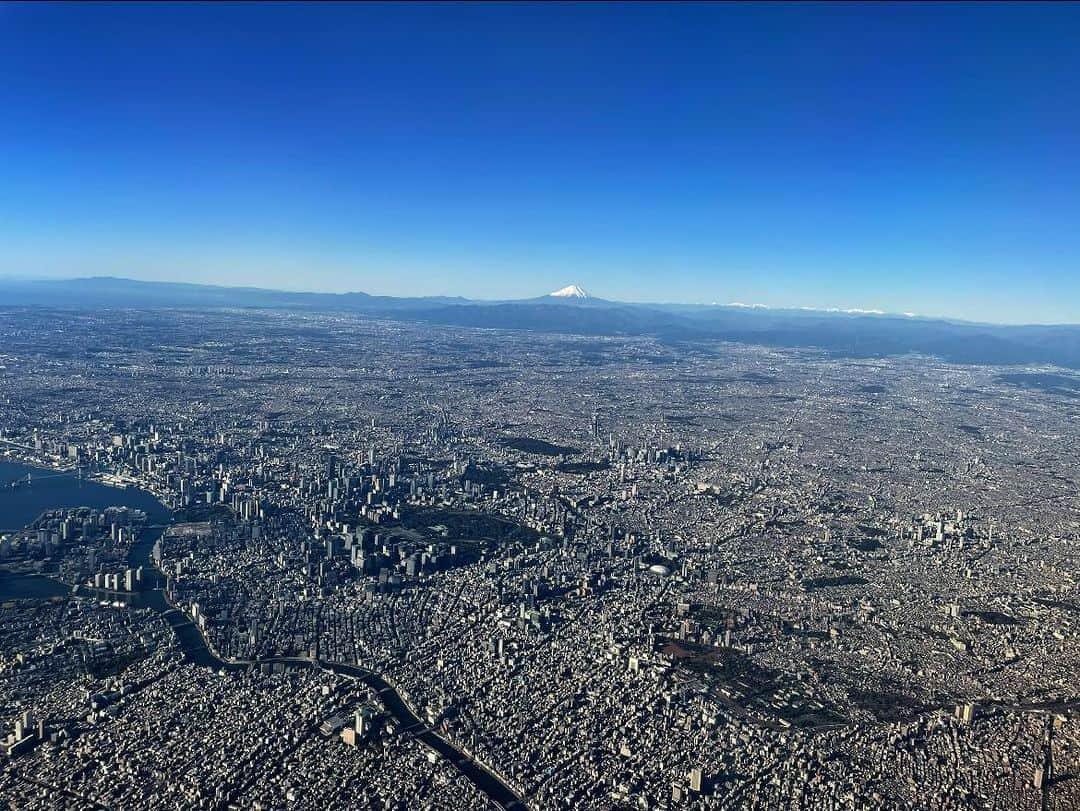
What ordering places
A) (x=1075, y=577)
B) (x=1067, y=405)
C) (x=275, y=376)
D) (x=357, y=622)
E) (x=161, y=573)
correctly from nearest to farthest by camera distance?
(x=357, y=622)
(x=161, y=573)
(x=1075, y=577)
(x=275, y=376)
(x=1067, y=405)

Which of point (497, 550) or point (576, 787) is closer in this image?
point (576, 787)

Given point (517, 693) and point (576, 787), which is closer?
point (576, 787)

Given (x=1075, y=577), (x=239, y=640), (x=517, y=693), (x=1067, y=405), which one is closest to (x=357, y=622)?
(x=239, y=640)

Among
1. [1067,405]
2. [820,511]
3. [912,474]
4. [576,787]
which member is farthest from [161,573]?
[1067,405]

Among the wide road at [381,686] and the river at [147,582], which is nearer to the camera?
the wide road at [381,686]

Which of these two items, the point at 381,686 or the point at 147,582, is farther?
the point at 147,582

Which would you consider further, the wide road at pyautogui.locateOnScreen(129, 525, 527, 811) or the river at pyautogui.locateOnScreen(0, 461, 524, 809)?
the river at pyautogui.locateOnScreen(0, 461, 524, 809)

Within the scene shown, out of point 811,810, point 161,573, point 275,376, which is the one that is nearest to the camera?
point 811,810

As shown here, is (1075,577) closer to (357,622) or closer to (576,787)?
(576,787)

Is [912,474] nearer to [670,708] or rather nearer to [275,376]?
[670,708]
